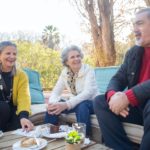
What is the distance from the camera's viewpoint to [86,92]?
2.69m

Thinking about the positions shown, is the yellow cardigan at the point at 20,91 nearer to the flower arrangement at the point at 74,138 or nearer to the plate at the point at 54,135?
the plate at the point at 54,135

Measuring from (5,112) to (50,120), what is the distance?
0.45 meters

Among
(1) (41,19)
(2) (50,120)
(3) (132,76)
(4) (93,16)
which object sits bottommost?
(2) (50,120)

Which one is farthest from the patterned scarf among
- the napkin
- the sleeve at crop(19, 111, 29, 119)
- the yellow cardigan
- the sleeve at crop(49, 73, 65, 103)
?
the napkin

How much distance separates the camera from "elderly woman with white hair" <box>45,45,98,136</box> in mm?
2525

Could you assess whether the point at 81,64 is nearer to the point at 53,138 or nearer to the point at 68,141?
the point at 53,138

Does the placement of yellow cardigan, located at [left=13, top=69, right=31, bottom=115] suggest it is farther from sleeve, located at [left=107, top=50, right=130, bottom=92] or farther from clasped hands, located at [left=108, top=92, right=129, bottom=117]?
clasped hands, located at [left=108, top=92, right=129, bottom=117]

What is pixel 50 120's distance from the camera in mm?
2613

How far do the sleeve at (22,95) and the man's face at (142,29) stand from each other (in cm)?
122

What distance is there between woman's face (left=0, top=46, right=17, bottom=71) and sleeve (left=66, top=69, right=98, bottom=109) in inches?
27.9

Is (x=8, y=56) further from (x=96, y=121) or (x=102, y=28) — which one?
(x=102, y=28)

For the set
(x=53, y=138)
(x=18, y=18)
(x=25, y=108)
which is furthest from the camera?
(x=18, y=18)

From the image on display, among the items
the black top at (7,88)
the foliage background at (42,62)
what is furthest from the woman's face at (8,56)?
the foliage background at (42,62)

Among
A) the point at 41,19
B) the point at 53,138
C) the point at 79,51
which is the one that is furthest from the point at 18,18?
the point at 53,138
